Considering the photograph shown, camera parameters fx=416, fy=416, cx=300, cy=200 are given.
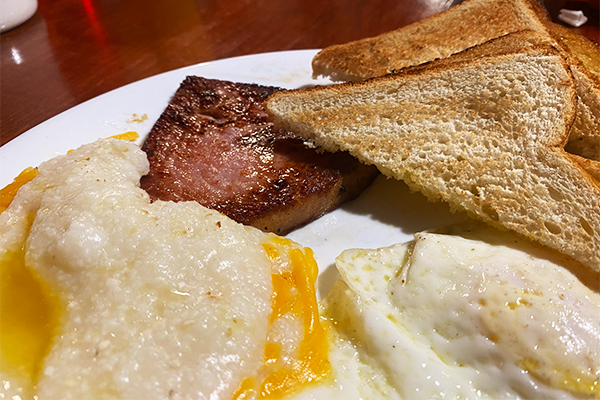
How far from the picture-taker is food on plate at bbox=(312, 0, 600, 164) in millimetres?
2643

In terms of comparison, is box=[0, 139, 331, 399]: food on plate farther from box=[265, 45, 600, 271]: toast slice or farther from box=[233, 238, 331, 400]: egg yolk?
box=[265, 45, 600, 271]: toast slice

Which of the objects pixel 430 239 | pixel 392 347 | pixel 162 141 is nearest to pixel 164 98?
pixel 162 141

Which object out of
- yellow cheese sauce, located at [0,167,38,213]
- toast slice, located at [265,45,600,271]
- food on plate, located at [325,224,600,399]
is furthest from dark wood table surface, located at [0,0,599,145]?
food on plate, located at [325,224,600,399]

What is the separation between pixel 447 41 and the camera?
9.04ft

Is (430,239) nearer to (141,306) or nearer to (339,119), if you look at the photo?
(339,119)

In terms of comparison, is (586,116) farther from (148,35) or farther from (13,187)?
(148,35)

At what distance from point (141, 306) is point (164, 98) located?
65.6 inches

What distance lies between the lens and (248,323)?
1.48 m

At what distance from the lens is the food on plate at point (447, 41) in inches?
104

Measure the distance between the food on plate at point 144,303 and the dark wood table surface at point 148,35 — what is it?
1960mm

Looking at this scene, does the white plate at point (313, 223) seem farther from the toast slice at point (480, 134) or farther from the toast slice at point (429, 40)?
the toast slice at point (429, 40)

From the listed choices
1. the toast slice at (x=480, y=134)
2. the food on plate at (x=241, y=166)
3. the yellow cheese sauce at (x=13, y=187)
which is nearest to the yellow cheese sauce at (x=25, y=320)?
the yellow cheese sauce at (x=13, y=187)

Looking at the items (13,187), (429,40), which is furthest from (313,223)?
(429,40)

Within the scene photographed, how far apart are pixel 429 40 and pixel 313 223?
5.07 feet
